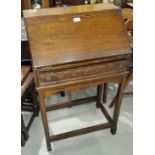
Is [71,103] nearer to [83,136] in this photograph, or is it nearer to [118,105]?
[83,136]

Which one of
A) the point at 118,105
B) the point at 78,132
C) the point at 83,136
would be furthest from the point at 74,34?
the point at 83,136

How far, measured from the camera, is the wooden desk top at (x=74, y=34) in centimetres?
135

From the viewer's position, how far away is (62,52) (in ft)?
4.51

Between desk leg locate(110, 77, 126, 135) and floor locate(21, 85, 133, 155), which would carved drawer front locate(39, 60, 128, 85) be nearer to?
desk leg locate(110, 77, 126, 135)

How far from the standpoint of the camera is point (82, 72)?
1445mm

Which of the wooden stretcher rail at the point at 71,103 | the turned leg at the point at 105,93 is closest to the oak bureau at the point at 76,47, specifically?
the wooden stretcher rail at the point at 71,103

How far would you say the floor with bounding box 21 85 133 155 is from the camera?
1.81 metres

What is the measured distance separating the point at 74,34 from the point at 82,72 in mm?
279

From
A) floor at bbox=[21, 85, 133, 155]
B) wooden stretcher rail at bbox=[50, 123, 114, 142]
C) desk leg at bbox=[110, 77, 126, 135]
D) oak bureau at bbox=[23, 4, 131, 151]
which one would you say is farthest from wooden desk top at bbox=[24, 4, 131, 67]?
floor at bbox=[21, 85, 133, 155]

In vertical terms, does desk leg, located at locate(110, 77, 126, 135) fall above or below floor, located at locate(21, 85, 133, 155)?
above

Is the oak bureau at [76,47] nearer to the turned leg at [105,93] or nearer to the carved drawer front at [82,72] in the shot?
the carved drawer front at [82,72]
